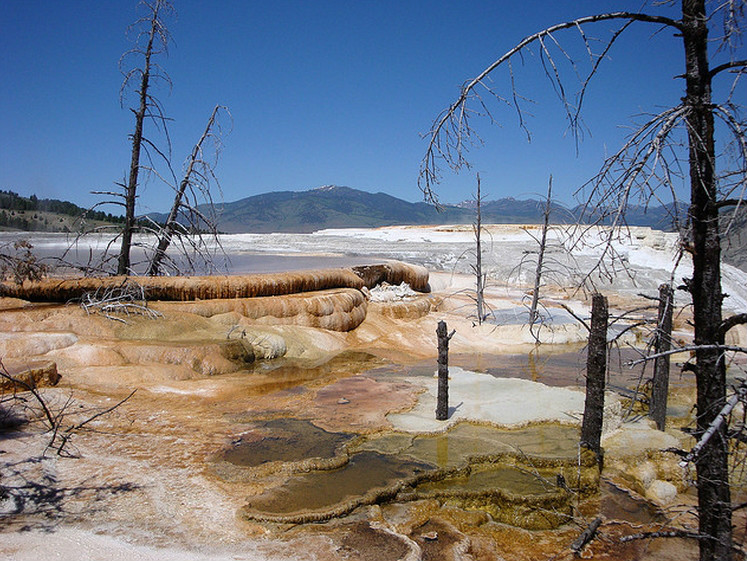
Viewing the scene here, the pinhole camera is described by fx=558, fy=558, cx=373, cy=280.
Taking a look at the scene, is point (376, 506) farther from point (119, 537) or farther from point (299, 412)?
point (299, 412)

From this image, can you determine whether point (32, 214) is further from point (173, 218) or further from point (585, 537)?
point (585, 537)

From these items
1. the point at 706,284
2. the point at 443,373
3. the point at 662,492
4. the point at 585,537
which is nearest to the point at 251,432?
the point at 443,373

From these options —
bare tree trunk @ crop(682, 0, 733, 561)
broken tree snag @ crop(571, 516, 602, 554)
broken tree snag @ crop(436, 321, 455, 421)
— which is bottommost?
broken tree snag @ crop(571, 516, 602, 554)

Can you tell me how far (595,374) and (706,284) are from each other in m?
3.53

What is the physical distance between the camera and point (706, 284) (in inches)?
117

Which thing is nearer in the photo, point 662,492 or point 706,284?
point 706,284

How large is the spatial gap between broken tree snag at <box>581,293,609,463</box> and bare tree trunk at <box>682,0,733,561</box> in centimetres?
289

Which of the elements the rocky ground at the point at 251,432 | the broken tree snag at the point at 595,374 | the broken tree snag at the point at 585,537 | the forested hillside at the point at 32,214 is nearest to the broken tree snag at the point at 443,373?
the rocky ground at the point at 251,432

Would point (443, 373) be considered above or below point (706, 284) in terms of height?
below

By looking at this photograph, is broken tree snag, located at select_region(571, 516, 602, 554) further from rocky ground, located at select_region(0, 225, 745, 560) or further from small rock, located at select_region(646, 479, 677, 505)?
small rock, located at select_region(646, 479, 677, 505)

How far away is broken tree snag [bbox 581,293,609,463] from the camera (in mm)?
6079

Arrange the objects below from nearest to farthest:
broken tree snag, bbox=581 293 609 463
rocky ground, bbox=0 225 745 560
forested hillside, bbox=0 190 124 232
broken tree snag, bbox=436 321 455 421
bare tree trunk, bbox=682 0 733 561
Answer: bare tree trunk, bbox=682 0 733 561 < rocky ground, bbox=0 225 745 560 < broken tree snag, bbox=581 293 609 463 < broken tree snag, bbox=436 321 455 421 < forested hillside, bbox=0 190 124 232

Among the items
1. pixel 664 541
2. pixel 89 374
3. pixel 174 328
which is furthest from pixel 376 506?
pixel 174 328

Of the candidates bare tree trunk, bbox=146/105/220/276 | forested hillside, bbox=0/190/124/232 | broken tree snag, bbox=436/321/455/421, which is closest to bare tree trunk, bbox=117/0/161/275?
bare tree trunk, bbox=146/105/220/276
